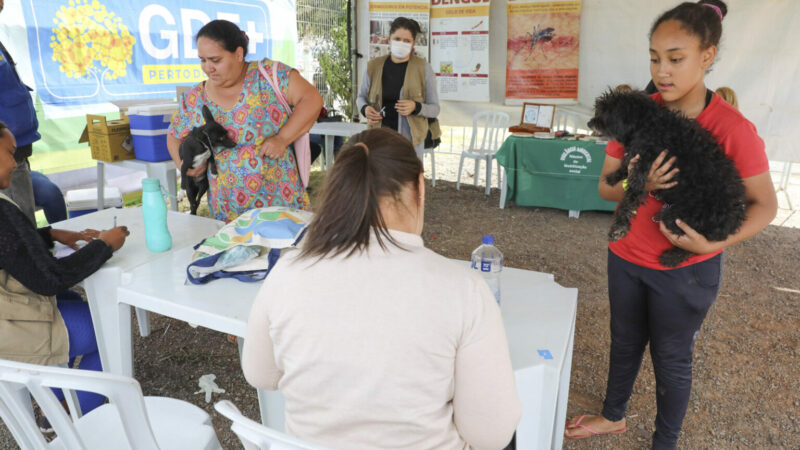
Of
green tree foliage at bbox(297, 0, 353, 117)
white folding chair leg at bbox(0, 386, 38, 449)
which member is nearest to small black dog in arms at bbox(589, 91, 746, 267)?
white folding chair leg at bbox(0, 386, 38, 449)

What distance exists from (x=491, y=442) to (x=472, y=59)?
18.3ft

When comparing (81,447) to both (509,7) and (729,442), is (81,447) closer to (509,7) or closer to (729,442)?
(729,442)

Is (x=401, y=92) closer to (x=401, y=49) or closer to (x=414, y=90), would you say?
(x=414, y=90)

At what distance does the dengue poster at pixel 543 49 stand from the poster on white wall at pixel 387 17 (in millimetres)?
1009

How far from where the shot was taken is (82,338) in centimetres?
188

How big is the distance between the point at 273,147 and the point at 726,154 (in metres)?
1.70

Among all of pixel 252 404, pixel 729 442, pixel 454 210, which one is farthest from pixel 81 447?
pixel 454 210

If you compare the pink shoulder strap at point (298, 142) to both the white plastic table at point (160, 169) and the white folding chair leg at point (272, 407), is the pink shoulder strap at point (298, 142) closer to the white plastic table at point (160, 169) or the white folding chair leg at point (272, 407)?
the white folding chair leg at point (272, 407)

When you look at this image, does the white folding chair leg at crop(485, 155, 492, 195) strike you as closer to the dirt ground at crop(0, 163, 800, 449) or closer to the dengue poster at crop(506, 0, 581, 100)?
the dengue poster at crop(506, 0, 581, 100)

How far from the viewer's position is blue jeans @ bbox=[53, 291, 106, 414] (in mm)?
1875

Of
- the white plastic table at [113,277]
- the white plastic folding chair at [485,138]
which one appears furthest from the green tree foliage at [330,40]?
the white plastic table at [113,277]

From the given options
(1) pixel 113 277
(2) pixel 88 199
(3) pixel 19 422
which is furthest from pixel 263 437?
(2) pixel 88 199

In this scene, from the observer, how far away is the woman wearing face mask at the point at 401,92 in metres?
4.10

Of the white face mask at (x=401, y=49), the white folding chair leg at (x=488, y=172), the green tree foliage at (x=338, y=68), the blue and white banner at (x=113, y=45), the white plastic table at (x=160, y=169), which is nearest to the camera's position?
the white plastic table at (x=160, y=169)
